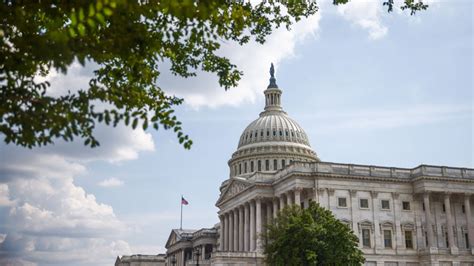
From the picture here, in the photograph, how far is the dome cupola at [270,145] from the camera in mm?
114500

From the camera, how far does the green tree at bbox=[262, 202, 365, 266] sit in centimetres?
4900

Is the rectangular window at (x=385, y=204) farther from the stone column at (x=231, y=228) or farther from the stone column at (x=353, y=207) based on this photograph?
the stone column at (x=231, y=228)

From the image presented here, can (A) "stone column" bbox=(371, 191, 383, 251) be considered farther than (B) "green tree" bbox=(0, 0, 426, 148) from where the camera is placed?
Yes

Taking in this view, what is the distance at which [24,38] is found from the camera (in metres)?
12.1

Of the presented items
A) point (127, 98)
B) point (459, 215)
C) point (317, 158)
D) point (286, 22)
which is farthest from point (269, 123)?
point (127, 98)

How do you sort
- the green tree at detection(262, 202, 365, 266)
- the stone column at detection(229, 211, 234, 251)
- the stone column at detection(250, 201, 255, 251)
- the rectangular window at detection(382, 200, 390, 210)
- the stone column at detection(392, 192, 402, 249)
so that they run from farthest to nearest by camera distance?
the stone column at detection(229, 211, 234, 251) < the stone column at detection(250, 201, 255, 251) < the rectangular window at detection(382, 200, 390, 210) < the stone column at detection(392, 192, 402, 249) < the green tree at detection(262, 202, 365, 266)

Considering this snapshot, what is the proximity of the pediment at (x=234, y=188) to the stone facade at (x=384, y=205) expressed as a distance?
198 centimetres

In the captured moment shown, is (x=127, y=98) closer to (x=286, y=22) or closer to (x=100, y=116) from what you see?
(x=100, y=116)

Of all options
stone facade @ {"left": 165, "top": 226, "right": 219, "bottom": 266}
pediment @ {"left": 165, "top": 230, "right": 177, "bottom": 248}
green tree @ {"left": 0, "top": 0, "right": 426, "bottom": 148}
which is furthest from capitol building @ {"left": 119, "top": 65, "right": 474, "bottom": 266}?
green tree @ {"left": 0, "top": 0, "right": 426, "bottom": 148}

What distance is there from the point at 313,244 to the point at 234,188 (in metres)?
46.4

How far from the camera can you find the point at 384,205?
77.9 m

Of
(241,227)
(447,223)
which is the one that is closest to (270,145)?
(241,227)

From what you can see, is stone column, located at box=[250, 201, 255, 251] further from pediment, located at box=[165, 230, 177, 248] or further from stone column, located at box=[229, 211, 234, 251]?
pediment, located at box=[165, 230, 177, 248]

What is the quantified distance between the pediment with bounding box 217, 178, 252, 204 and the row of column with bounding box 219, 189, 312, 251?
2544 millimetres
